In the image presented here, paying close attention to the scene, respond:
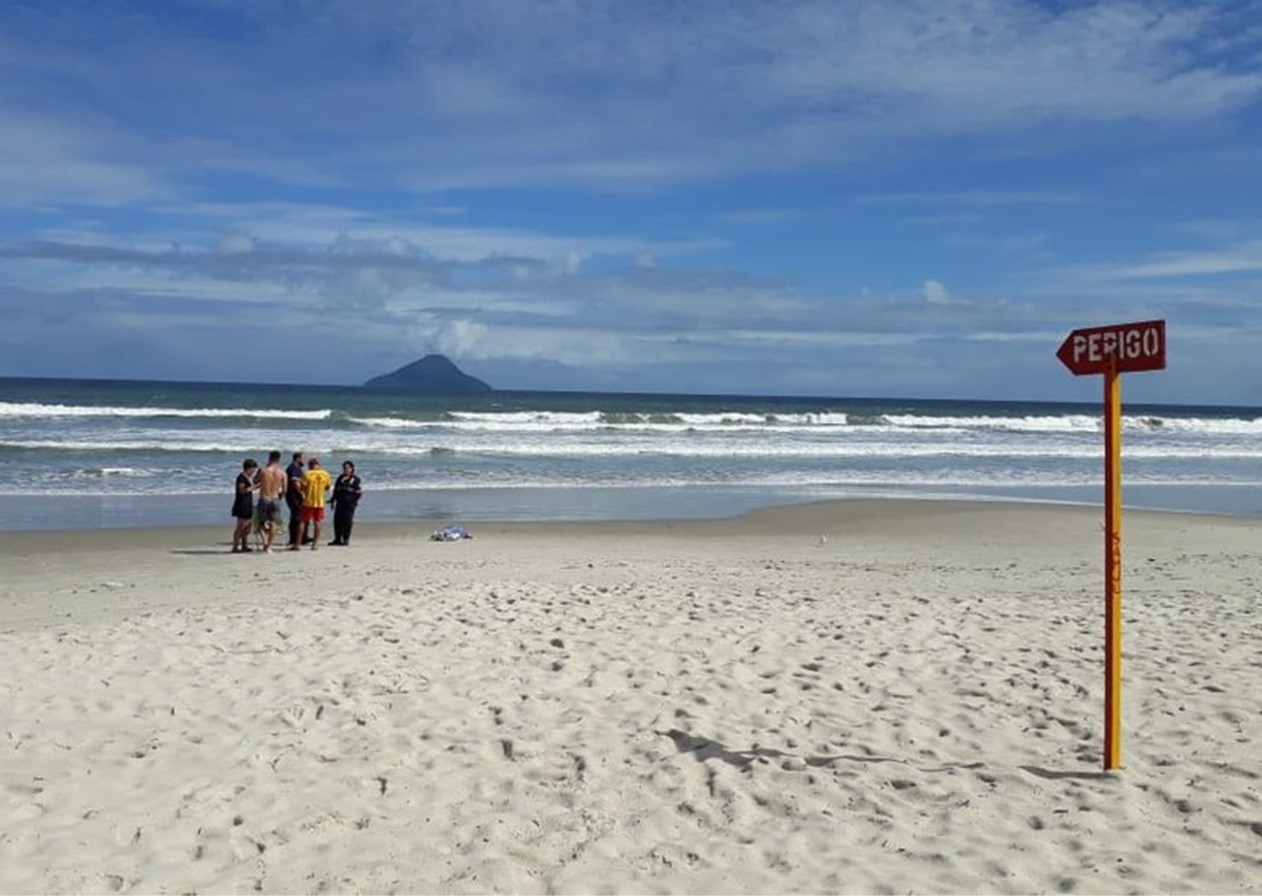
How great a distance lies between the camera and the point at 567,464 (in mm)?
33312

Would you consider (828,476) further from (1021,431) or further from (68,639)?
(1021,431)

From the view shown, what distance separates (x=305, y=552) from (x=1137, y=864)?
13.2m

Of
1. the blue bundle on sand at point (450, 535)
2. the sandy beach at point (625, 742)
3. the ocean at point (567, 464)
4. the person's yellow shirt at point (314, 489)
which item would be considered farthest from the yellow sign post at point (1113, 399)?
the ocean at point (567, 464)

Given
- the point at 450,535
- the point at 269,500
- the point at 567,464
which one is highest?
the point at 269,500

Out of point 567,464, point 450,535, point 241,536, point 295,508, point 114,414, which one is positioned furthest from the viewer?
point 114,414

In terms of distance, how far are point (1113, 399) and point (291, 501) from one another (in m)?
13.1

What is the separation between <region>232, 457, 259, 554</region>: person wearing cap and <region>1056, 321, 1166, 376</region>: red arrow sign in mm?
12558

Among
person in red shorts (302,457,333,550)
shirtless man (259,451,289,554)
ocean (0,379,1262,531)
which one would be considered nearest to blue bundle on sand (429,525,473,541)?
person in red shorts (302,457,333,550)

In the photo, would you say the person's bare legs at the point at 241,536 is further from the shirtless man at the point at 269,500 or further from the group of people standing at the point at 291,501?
the shirtless man at the point at 269,500

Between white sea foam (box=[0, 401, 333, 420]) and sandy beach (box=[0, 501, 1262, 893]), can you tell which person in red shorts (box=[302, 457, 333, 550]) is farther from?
white sea foam (box=[0, 401, 333, 420])

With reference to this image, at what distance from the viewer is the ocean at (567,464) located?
22906 mm

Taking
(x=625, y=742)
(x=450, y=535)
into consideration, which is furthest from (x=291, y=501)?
(x=625, y=742)

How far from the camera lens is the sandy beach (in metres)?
4.83

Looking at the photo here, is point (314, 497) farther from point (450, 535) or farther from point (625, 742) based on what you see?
point (625, 742)
